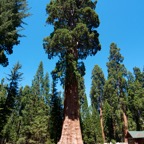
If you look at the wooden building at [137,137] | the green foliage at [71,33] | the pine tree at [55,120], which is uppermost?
the green foliage at [71,33]

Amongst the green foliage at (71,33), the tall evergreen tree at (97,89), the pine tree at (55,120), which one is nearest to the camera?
the green foliage at (71,33)

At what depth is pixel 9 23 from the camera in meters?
18.4

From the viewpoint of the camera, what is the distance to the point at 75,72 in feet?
59.0

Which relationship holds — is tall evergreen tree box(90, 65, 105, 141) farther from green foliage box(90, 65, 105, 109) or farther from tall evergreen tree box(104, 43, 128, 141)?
tall evergreen tree box(104, 43, 128, 141)

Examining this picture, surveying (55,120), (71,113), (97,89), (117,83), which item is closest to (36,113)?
(55,120)

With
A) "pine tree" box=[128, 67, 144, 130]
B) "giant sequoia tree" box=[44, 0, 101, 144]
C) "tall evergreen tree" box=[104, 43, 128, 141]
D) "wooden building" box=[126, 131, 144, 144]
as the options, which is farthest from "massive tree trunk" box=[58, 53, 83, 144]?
"pine tree" box=[128, 67, 144, 130]

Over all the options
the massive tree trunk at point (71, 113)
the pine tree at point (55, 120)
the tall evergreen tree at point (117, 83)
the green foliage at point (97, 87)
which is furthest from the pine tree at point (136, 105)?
the massive tree trunk at point (71, 113)

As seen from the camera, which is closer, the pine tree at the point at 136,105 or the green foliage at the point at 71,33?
the green foliage at the point at 71,33

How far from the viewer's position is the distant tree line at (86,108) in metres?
34.4

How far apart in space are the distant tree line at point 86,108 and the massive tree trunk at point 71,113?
42.1ft

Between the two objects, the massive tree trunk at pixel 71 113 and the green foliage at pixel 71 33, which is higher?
the green foliage at pixel 71 33

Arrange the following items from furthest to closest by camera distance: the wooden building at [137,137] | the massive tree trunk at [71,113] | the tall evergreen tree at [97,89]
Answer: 1. the tall evergreen tree at [97,89]
2. the wooden building at [137,137]
3. the massive tree trunk at [71,113]

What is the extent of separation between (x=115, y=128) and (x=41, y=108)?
17643 millimetres

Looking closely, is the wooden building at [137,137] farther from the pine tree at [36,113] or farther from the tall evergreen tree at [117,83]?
the pine tree at [36,113]
